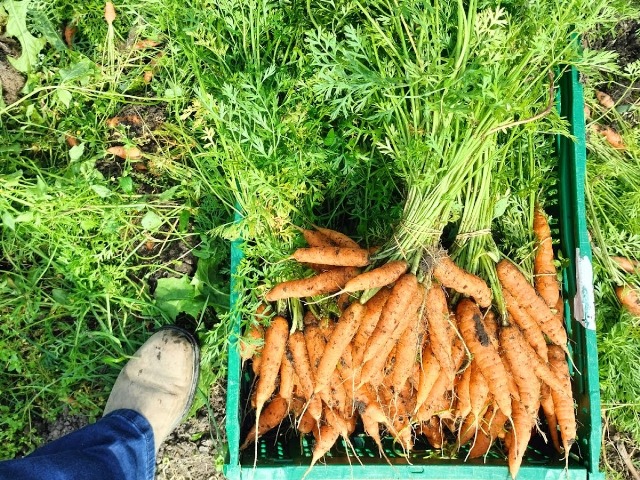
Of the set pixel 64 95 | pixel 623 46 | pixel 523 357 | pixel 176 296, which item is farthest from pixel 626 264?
pixel 64 95

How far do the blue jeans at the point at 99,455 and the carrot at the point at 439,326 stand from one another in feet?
4.83

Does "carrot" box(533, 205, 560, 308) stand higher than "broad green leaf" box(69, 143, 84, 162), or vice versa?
"broad green leaf" box(69, 143, 84, 162)

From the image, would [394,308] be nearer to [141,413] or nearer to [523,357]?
[523,357]

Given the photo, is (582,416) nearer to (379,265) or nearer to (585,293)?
(585,293)

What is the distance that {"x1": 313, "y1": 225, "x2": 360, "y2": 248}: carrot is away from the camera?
236cm

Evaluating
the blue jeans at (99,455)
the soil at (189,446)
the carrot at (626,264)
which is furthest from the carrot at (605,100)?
the blue jeans at (99,455)

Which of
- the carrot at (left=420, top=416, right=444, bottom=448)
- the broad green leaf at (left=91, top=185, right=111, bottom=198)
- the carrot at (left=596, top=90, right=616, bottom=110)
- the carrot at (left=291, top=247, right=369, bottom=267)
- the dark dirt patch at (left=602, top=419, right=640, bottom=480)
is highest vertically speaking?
the carrot at (left=596, top=90, right=616, bottom=110)

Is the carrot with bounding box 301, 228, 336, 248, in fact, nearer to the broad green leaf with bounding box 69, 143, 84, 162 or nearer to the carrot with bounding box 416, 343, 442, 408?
the carrot with bounding box 416, 343, 442, 408

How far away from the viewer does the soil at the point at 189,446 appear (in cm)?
289

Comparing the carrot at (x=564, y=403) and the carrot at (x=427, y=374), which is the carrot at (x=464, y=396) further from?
the carrot at (x=564, y=403)

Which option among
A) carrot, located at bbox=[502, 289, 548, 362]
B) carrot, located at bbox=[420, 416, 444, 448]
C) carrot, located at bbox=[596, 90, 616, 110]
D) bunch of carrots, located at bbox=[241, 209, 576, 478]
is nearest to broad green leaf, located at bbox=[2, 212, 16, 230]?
bunch of carrots, located at bbox=[241, 209, 576, 478]

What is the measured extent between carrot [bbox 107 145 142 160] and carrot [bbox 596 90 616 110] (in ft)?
8.62

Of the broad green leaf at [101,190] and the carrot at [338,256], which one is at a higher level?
the broad green leaf at [101,190]

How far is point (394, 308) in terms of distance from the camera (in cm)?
217
